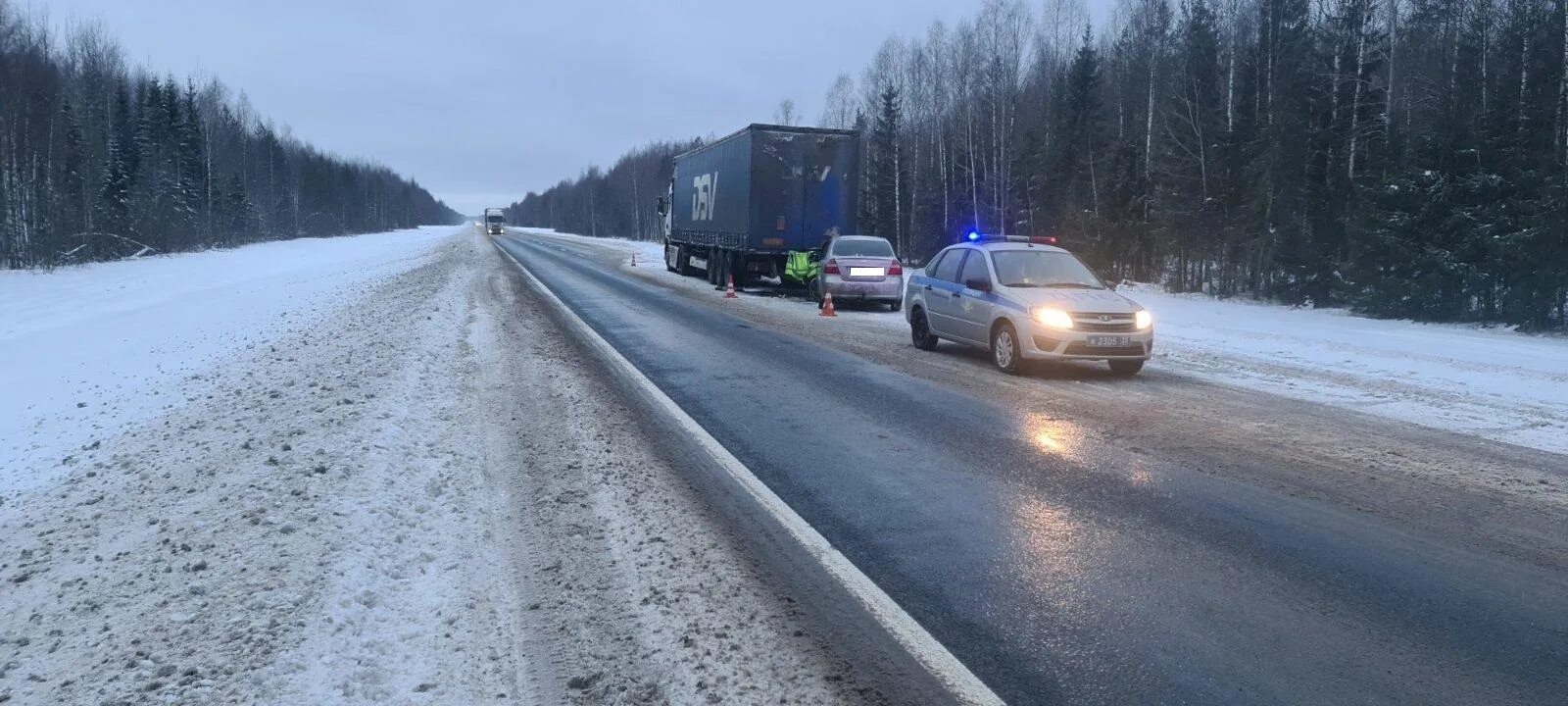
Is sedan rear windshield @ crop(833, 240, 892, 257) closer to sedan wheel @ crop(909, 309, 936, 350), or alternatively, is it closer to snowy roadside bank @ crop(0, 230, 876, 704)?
sedan wheel @ crop(909, 309, 936, 350)

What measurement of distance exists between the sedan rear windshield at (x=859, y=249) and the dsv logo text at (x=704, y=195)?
767 cm

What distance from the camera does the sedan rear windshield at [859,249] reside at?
22.2 metres

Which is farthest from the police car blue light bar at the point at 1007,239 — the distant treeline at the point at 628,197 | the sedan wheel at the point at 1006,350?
the distant treeline at the point at 628,197

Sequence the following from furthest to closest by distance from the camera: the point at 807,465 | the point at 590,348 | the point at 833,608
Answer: the point at 590,348 < the point at 807,465 < the point at 833,608

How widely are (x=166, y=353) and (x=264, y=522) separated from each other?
1104 cm

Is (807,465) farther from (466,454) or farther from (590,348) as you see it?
(590,348)

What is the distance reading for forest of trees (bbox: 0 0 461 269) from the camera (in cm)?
4044

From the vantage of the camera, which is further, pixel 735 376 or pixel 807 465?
pixel 735 376

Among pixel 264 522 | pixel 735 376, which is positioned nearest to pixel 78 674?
pixel 264 522

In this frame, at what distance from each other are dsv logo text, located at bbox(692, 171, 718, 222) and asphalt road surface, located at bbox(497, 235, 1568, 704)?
19.9m

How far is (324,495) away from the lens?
229 inches

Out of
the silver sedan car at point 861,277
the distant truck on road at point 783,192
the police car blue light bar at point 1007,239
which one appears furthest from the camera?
the distant truck on road at point 783,192

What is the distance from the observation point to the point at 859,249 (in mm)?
22328

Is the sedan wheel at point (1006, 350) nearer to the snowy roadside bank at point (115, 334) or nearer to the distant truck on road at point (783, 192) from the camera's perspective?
the snowy roadside bank at point (115, 334)
